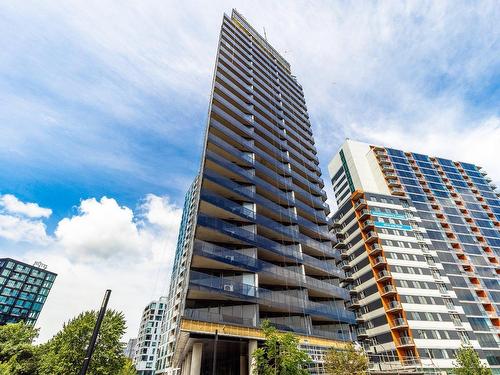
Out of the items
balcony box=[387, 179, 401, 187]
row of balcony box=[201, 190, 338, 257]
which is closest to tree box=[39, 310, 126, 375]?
row of balcony box=[201, 190, 338, 257]

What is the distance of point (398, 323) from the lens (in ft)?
142

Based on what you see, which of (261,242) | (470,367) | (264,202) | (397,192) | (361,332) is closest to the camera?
(261,242)

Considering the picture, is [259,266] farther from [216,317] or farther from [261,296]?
[216,317]

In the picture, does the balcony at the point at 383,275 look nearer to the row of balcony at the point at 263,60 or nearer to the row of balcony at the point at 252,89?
the row of balcony at the point at 252,89

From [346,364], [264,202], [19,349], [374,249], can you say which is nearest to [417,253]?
[374,249]

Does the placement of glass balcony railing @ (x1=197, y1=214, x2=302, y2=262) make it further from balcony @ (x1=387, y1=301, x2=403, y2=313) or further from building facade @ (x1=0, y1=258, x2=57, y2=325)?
building facade @ (x1=0, y1=258, x2=57, y2=325)

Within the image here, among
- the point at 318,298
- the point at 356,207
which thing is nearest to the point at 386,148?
the point at 356,207

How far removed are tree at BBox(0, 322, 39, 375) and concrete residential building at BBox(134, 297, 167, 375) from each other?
48.4m

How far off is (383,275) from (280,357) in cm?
3490

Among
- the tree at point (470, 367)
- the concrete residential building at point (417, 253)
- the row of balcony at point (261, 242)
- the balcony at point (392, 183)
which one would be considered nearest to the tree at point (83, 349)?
the row of balcony at point (261, 242)

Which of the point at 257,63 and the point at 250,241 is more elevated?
the point at 257,63

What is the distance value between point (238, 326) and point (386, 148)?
64093 mm

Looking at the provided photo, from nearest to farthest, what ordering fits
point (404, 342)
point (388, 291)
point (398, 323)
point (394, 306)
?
point (404, 342)
point (398, 323)
point (394, 306)
point (388, 291)

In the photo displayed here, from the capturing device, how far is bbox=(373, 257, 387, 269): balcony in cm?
4931
